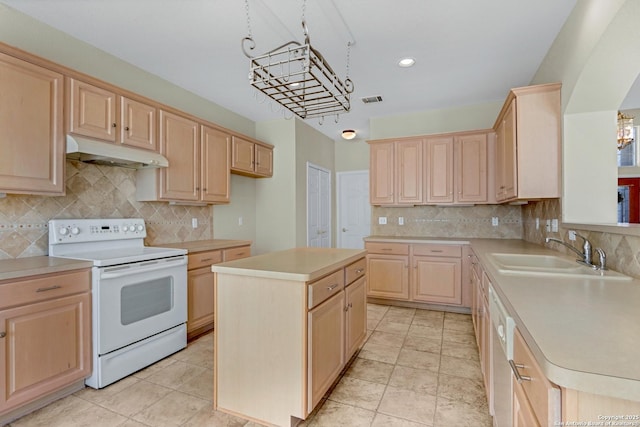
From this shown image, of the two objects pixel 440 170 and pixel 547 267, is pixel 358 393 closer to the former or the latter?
pixel 547 267

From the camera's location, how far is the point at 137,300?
7.66ft

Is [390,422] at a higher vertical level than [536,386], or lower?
lower

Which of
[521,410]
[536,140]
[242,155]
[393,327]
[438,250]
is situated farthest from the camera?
[242,155]

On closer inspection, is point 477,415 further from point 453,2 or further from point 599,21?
point 453,2

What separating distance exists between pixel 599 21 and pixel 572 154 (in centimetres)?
87

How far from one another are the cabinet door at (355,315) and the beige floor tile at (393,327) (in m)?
0.64

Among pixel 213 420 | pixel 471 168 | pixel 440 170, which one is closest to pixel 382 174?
pixel 440 170

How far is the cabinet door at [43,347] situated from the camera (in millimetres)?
1727

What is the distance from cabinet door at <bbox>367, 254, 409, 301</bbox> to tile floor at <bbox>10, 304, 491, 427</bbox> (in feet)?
3.39

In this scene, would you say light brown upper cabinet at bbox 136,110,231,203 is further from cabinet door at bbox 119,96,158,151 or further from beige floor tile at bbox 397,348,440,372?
beige floor tile at bbox 397,348,440,372

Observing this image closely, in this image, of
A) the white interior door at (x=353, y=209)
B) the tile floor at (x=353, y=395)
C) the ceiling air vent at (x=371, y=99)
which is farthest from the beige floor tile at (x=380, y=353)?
the white interior door at (x=353, y=209)

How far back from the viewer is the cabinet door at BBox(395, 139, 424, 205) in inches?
159

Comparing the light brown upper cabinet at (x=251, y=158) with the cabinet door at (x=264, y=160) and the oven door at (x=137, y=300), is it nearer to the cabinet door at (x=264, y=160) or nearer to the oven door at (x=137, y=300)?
the cabinet door at (x=264, y=160)

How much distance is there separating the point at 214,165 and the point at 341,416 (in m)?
2.81
